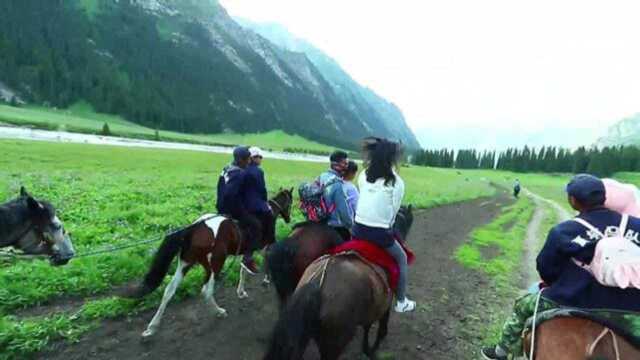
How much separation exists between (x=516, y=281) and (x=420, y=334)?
20.7 ft

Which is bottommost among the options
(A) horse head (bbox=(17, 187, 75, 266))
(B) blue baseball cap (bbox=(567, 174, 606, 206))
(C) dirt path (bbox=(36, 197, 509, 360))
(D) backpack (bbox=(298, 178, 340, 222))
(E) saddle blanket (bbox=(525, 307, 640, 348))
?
(C) dirt path (bbox=(36, 197, 509, 360))

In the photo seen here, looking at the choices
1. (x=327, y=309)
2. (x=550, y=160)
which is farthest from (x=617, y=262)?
(x=550, y=160)

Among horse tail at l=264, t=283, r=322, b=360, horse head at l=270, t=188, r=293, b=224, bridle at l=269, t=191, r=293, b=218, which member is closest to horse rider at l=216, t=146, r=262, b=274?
bridle at l=269, t=191, r=293, b=218

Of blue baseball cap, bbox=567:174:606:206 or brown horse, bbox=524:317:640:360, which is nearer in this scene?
brown horse, bbox=524:317:640:360

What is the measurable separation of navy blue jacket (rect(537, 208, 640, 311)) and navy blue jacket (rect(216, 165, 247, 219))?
19.0 feet

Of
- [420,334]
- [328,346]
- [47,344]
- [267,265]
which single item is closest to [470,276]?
[420,334]

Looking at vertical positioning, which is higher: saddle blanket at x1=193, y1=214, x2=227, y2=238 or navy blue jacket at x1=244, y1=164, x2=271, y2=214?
navy blue jacket at x1=244, y1=164, x2=271, y2=214

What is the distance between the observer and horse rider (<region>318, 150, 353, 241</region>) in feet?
24.2

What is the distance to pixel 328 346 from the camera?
16.1ft

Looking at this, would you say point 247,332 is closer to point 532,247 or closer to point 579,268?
point 579,268

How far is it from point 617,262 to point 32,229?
23.5ft

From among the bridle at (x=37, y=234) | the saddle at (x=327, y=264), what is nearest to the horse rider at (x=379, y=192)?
the saddle at (x=327, y=264)

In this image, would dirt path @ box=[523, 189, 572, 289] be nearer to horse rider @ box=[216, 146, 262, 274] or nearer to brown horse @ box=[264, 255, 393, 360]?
horse rider @ box=[216, 146, 262, 274]

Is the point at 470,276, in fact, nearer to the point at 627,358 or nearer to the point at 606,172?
the point at 627,358
